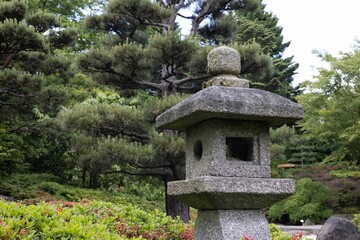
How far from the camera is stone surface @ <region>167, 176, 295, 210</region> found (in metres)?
3.81

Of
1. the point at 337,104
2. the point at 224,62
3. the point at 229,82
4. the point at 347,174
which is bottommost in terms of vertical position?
the point at 347,174

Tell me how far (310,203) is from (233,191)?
10.8 meters

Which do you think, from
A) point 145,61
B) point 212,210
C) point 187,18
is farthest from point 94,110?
point 212,210

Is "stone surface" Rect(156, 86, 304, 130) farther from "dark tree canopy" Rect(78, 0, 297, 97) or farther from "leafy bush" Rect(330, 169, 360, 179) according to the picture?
"leafy bush" Rect(330, 169, 360, 179)

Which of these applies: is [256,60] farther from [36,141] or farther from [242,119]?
[36,141]

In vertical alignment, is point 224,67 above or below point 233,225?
above

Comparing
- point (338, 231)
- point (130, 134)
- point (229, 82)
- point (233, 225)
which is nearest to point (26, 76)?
point (130, 134)

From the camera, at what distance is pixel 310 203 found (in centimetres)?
1375

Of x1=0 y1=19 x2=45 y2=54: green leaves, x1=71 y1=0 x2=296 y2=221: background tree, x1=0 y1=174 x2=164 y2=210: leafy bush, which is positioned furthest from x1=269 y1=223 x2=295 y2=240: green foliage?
x1=0 y1=19 x2=45 y2=54: green leaves

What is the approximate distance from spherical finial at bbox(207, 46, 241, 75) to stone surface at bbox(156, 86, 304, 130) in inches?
15.1

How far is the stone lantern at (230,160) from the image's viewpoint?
387 centimetres

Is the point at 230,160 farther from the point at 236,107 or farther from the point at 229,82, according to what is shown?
the point at 229,82

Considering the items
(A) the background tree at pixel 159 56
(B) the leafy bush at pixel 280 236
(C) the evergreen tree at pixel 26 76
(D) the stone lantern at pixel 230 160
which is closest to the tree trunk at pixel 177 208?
(A) the background tree at pixel 159 56

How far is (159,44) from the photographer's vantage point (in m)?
8.27
